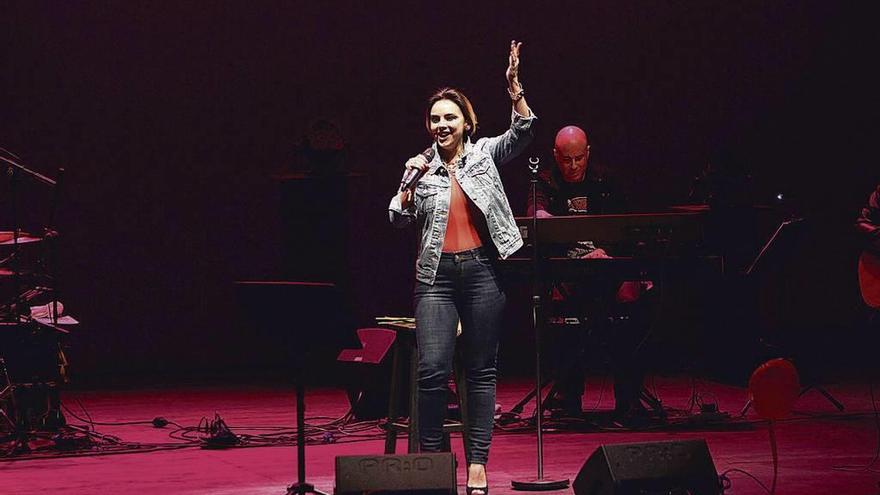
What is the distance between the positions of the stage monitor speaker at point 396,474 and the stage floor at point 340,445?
1.06 m

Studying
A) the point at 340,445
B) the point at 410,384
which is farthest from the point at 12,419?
the point at 410,384

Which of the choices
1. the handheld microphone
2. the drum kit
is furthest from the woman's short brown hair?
the drum kit

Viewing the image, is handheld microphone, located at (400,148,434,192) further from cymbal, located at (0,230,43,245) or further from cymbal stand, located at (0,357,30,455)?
cymbal stand, located at (0,357,30,455)

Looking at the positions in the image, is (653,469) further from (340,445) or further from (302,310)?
(340,445)

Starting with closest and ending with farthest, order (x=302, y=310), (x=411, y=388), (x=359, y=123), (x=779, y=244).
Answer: (x=302, y=310) < (x=411, y=388) < (x=779, y=244) < (x=359, y=123)

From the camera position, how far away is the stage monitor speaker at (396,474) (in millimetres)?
4156

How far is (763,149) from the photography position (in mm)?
10883

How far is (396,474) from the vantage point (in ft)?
13.8

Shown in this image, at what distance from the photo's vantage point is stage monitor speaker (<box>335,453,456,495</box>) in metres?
4.16

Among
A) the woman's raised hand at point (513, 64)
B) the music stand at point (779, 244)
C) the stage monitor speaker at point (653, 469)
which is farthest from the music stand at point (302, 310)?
the music stand at point (779, 244)

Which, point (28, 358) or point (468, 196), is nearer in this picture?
point (468, 196)

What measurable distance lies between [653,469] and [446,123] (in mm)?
1604

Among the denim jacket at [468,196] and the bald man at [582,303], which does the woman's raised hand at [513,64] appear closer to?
the denim jacket at [468,196]

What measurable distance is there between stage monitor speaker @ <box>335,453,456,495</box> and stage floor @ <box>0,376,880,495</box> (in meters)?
1.06
